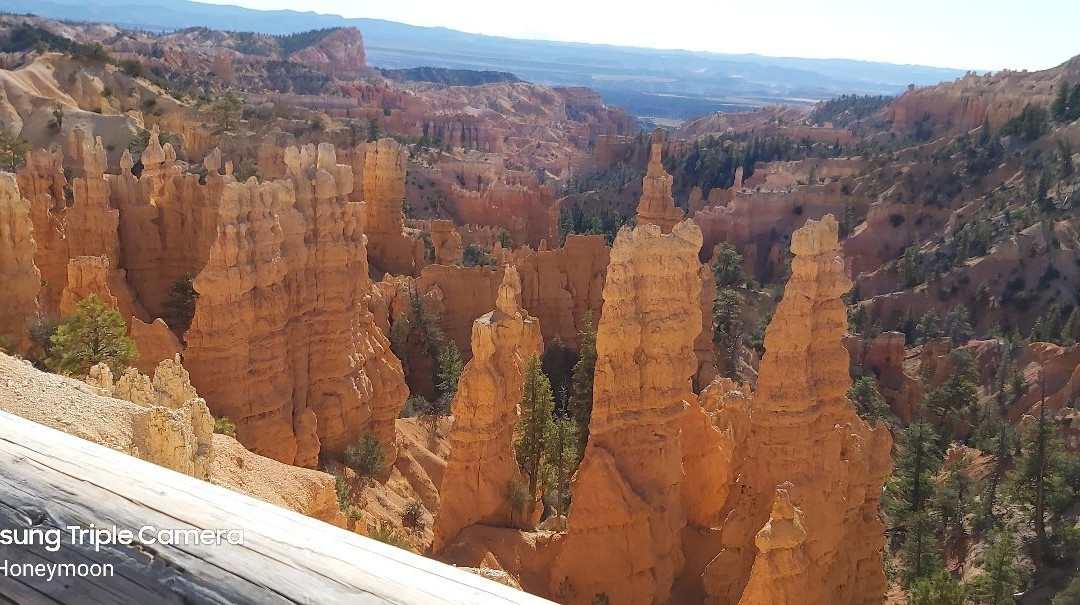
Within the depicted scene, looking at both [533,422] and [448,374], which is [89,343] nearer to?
[533,422]

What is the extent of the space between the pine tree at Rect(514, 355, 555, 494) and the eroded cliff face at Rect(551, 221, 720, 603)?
2335 millimetres

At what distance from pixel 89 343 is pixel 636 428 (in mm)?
10032

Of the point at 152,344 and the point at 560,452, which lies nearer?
the point at 560,452

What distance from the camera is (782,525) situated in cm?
1184

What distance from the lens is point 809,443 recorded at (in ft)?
47.2

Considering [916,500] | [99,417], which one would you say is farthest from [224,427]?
[916,500]

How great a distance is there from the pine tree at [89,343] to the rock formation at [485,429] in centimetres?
620

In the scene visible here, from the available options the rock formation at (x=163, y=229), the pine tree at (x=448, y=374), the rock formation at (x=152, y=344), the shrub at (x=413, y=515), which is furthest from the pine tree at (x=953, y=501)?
the rock formation at (x=163, y=229)

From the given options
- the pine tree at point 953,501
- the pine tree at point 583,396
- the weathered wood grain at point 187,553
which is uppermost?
the weathered wood grain at point 187,553

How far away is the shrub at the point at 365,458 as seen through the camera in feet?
64.6

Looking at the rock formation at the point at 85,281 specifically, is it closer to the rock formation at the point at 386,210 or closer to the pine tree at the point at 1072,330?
the rock formation at the point at 386,210

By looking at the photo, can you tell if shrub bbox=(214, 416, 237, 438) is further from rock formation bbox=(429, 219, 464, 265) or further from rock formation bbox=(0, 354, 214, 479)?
rock formation bbox=(429, 219, 464, 265)

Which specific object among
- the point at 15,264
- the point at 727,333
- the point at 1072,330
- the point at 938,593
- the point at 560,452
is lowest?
the point at 727,333

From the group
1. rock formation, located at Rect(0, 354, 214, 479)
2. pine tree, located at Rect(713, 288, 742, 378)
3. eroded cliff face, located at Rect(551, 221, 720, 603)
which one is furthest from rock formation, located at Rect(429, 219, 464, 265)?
rock formation, located at Rect(0, 354, 214, 479)
